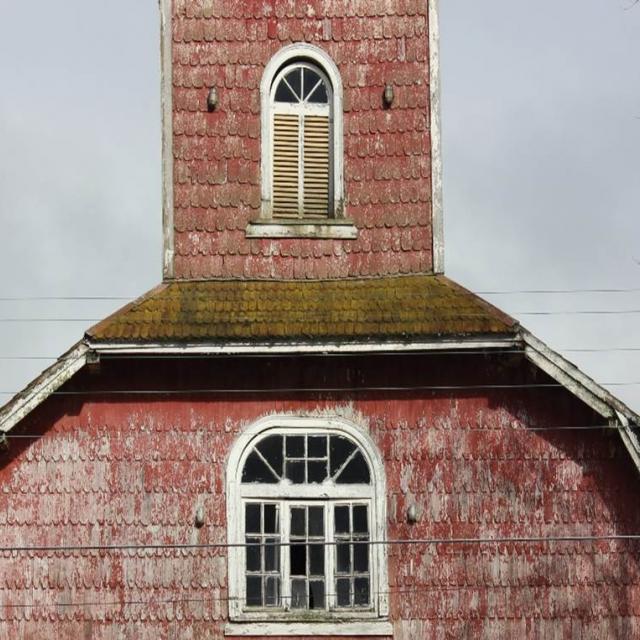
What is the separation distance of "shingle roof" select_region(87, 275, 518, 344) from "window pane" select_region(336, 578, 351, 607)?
2719mm

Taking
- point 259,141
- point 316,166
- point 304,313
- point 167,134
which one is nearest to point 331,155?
point 316,166

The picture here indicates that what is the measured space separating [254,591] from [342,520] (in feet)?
4.15

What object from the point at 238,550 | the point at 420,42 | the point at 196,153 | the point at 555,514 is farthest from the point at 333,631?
the point at 420,42

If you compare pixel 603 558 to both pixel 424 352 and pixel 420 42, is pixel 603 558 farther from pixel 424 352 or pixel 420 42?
pixel 420 42

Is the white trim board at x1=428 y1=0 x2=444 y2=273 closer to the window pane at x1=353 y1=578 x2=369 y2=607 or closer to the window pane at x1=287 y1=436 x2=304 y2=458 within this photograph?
the window pane at x1=287 y1=436 x2=304 y2=458

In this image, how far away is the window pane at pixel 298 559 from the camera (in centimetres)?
1902

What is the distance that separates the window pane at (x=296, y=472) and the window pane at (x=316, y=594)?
3.75 ft

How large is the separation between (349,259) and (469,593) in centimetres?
429

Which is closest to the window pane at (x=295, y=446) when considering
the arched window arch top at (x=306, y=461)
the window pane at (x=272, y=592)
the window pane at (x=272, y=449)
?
the arched window arch top at (x=306, y=461)

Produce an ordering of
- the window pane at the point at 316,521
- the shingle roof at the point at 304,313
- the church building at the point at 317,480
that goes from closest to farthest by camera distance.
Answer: the church building at the point at 317,480 → the shingle roof at the point at 304,313 → the window pane at the point at 316,521

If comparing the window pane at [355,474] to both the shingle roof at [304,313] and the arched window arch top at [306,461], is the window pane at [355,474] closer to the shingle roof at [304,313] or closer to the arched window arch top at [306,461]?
the arched window arch top at [306,461]

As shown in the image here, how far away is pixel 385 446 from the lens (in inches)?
756

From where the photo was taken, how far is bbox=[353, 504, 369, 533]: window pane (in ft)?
62.6

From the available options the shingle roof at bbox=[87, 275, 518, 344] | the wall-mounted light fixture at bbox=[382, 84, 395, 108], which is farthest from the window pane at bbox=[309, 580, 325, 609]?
the wall-mounted light fixture at bbox=[382, 84, 395, 108]
